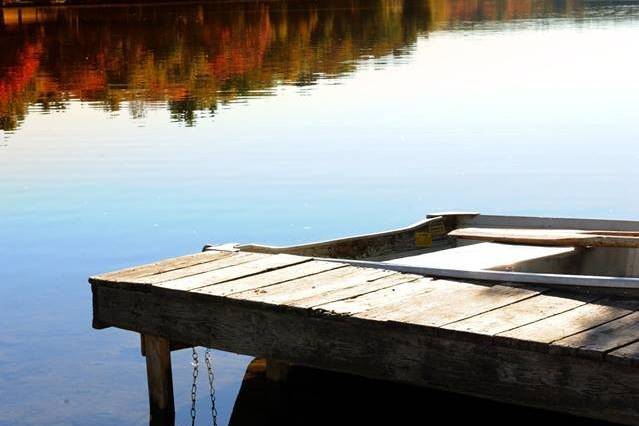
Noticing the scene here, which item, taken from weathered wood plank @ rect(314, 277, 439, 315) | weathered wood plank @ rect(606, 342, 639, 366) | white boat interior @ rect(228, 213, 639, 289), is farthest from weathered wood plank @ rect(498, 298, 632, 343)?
weathered wood plank @ rect(314, 277, 439, 315)

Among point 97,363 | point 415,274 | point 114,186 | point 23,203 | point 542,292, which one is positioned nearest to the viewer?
point 542,292

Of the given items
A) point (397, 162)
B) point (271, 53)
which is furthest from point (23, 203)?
point (271, 53)

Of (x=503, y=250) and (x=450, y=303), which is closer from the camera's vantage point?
(x=450, y=303)

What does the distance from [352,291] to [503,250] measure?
1450 mm

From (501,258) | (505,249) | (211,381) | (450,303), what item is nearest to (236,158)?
(211,381)

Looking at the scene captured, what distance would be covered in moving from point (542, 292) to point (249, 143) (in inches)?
561

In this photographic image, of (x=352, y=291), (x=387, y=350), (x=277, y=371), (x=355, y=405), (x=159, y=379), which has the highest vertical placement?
(x=352, y=291)

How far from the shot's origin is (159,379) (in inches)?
321

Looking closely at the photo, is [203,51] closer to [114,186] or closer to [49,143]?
[49,143]

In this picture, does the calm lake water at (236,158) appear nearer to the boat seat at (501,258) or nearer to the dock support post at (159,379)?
the dock support post at (159,379)

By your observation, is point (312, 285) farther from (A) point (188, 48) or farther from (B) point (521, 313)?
(A) point (188, 48)

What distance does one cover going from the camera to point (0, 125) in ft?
85.9

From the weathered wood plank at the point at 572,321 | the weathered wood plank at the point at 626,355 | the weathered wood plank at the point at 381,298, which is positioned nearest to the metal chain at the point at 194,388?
the weathered wood plank at the point at 381,298

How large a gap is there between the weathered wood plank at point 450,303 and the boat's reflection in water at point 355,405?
3.15ft
